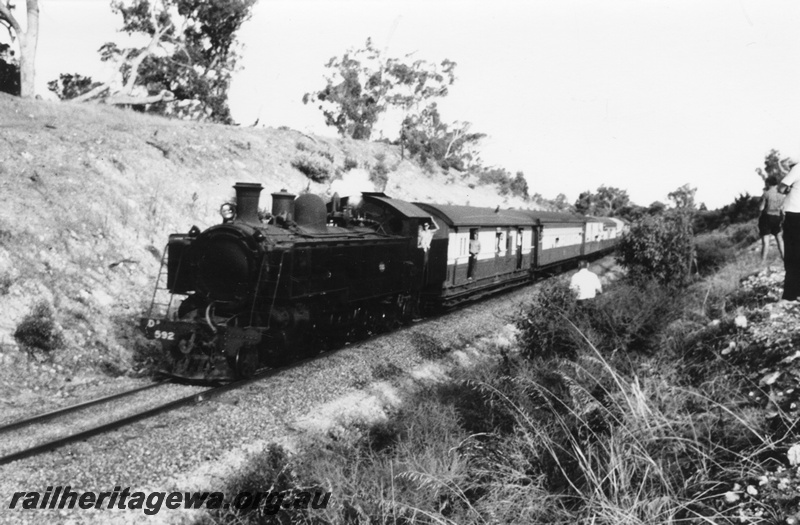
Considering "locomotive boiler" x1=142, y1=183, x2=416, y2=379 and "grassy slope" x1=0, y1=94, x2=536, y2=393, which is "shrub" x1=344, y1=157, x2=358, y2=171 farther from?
"locomotive boiler" x1=142, y1=183, x2=416, y2=379

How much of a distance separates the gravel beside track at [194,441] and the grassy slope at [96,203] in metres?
3.36

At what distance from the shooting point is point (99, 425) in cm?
711

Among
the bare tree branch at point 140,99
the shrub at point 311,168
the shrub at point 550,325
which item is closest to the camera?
the shrub at point 550,325

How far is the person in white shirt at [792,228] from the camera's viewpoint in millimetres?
5559

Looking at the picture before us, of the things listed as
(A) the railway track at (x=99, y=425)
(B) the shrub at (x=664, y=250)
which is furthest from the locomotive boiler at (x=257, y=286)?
(B) the shrub at (x=664, y=250)

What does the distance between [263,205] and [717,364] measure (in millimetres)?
15882

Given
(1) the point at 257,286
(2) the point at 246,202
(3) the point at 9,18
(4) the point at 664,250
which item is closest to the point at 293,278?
(1) the point at 257,286

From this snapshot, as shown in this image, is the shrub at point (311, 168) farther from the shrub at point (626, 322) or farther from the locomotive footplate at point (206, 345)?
the shrub at point (626, 322)

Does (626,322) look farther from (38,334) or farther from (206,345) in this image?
(38,334)

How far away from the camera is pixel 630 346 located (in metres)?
8.98

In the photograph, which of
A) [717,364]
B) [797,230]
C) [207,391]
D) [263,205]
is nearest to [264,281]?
[207,391]

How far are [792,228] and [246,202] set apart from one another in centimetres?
700

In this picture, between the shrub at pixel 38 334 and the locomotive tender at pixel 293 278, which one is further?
the shrub at pixel 38 334

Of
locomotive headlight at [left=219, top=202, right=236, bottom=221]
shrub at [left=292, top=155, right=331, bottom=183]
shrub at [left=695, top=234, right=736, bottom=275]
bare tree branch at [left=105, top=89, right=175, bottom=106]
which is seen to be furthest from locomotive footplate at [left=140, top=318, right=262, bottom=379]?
bare tree branch at [left=105, top=89, right=175, bottom=106]
